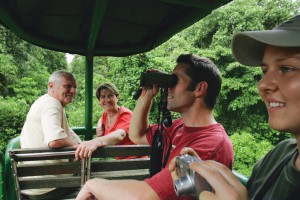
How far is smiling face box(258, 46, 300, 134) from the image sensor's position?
104 centimetres

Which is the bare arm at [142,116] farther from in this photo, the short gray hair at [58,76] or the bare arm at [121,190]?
the short gray hair at [58,76]

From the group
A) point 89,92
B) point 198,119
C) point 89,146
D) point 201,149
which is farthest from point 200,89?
point 89,92

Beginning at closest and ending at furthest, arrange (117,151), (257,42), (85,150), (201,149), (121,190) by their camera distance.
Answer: (257,42), (121,190), (201,149), (85,150), (117,151)

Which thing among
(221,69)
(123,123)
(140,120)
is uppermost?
(221,69)

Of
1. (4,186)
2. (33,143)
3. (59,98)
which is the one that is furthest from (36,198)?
(59,98)

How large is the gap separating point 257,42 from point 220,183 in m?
0.67

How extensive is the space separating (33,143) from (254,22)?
36.6ft

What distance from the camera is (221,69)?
12141 millimetres

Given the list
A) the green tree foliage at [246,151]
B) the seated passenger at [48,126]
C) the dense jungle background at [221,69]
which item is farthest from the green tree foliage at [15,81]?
the seated passenger at [48,126]

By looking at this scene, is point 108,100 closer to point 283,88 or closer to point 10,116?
point 283,88

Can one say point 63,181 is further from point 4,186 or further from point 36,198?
point 4,186

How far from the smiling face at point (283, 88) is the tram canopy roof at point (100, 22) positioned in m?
0.92

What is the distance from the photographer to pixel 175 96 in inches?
83.7

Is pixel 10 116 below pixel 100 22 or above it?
below
